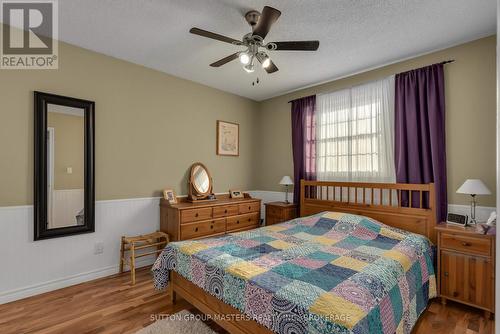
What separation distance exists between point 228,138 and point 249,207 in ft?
4.20

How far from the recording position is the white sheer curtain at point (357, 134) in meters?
3.28

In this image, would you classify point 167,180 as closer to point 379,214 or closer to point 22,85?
point 22,85

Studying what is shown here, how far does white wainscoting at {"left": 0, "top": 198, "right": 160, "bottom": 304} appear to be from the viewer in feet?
8.18

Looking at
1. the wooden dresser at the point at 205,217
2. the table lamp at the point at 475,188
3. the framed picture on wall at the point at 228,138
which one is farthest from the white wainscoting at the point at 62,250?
the table lamp at the point at 475,188

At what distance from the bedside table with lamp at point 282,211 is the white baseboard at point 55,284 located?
2.33m

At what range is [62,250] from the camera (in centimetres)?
279

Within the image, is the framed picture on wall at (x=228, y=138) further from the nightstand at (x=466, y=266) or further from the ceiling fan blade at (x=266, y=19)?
the nightstand at (x=466, y=266)

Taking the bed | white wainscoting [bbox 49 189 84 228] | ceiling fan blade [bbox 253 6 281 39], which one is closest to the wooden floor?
the bed

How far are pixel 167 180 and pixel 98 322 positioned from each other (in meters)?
1.89

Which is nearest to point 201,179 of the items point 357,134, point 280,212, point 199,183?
point 199,183

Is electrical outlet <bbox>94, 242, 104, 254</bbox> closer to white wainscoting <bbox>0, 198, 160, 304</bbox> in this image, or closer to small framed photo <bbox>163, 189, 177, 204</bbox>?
white wainscoting <bbox>0, 198, 160, 304</bbox>

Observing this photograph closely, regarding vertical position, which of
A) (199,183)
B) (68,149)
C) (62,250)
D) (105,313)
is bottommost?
(105,313)

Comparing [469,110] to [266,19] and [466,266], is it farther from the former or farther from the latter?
[266,19]

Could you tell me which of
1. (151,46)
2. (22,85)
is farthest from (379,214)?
(22,85)
